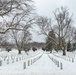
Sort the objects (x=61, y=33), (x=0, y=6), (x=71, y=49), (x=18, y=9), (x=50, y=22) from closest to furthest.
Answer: (x=0, y=6), (x=18, y=9), (x=61, y=33), (x=50, y=22), (x=71, y=49)

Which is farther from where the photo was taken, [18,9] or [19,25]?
[19,25]

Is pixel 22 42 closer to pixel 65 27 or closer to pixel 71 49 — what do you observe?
pixel 65 27

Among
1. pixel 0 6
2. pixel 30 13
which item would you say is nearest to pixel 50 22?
pixel 30 13

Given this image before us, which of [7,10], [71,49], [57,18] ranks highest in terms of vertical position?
[57,18]

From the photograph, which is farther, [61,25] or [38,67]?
[61,25]

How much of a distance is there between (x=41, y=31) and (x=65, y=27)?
28.0 feet

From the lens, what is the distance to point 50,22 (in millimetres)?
71062

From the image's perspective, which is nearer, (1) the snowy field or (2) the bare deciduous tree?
(1) the snowy field

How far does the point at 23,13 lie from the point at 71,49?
68.4 m

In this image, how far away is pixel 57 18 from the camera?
2633 inches

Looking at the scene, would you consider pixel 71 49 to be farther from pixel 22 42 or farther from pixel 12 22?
pixel 12 22

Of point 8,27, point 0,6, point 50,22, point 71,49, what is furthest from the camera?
point 71,49

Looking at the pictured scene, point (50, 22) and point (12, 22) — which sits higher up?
point (50, 22)

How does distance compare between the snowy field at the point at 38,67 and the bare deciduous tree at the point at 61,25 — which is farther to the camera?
the bare deciduous tree at the point at 61,25
